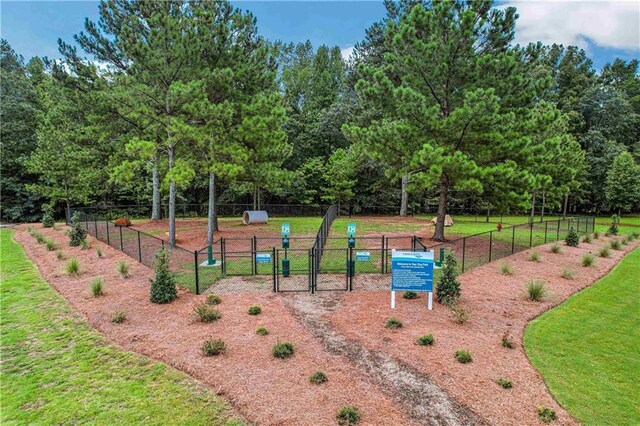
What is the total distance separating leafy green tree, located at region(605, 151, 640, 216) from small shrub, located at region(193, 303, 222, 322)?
4110cm

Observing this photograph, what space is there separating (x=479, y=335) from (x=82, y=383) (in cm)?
744

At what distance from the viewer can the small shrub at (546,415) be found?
5.02 m

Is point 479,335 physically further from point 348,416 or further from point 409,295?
point 348,416

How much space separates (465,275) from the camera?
12.5 m

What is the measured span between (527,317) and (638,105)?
5454cm

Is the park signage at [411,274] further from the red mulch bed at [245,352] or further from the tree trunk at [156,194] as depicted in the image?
the tree trunk at [156,194]

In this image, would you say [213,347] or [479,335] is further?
[479,335]

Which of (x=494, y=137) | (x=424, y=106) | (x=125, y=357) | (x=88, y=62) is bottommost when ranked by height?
(x=125, y=357)

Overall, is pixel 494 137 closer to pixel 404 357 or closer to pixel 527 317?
pixel 527 317

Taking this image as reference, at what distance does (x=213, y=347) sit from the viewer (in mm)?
6730

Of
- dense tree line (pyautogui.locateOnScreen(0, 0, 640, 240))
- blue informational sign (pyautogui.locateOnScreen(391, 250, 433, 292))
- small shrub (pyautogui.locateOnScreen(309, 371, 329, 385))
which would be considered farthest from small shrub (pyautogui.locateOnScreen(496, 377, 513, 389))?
dense tree line (pyautogui.locateOnScreen(0, 0, 640, 240))

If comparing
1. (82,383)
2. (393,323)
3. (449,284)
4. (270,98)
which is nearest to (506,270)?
(449,284)

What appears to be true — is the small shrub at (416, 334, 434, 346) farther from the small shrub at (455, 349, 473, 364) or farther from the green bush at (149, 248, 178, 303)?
the green bush at (149, 248, 178, 303)

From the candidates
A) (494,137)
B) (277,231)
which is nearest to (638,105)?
(494,137)
